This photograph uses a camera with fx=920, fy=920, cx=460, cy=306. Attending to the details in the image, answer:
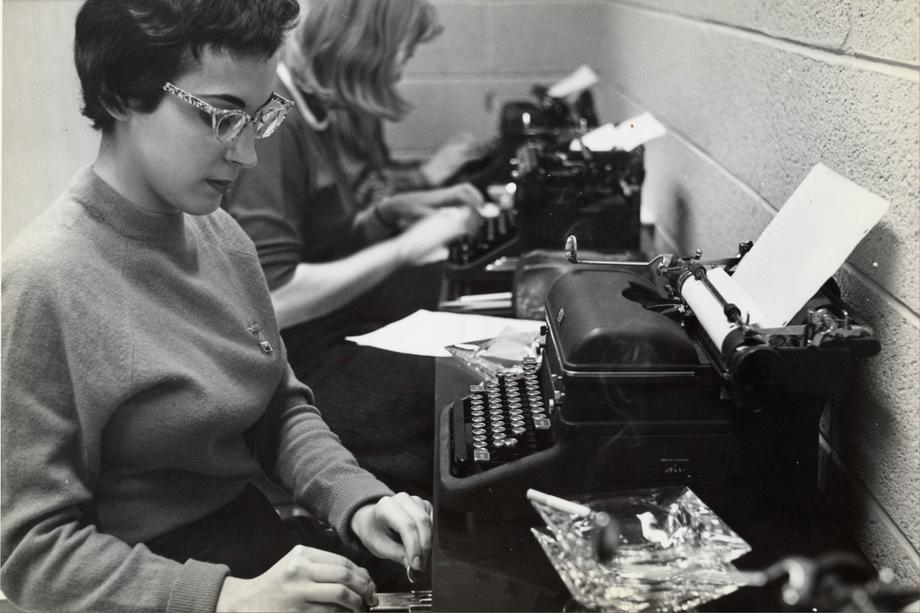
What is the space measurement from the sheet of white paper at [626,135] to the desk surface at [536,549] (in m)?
1.28

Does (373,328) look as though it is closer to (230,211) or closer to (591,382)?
(230,211)

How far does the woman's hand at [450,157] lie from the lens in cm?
339

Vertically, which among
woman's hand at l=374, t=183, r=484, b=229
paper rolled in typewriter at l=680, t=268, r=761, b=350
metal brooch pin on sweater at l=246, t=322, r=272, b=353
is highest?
paper rolled in typewriter at l=680, t=268, r=761, b=350

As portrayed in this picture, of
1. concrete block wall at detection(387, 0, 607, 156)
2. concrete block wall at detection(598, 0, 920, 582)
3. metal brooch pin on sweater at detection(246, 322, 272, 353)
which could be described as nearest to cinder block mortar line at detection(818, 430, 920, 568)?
concrete block wall at detection(598, 0, 920, 582)

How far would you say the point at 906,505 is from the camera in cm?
126

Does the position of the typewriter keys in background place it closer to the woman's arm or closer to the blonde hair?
the woman's arm

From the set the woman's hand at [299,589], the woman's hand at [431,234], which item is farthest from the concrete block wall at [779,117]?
the woman's hand at [299,589]

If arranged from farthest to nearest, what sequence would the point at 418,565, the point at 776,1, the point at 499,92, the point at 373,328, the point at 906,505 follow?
1. the point at 499,92
2. the point at 373,328
3. the point at 776,1
4. the point at 418,565
5. the point at 906,505

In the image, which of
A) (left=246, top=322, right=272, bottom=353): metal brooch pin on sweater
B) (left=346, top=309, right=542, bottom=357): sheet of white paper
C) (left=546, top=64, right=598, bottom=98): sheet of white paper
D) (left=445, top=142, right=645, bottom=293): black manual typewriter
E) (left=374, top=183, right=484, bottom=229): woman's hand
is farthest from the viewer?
(left=546, top=64, right=598, bottom=98): sheet of white paper

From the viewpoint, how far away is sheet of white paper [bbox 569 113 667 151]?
243 centimetres

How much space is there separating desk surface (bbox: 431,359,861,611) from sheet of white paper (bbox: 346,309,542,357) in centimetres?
49

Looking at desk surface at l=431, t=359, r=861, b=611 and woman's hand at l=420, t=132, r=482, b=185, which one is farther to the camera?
woman's hand at l=420, t=132, r=482, b=185

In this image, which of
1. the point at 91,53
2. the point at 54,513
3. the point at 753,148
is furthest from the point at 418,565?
the point at 753,148

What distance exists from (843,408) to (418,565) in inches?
28.1
